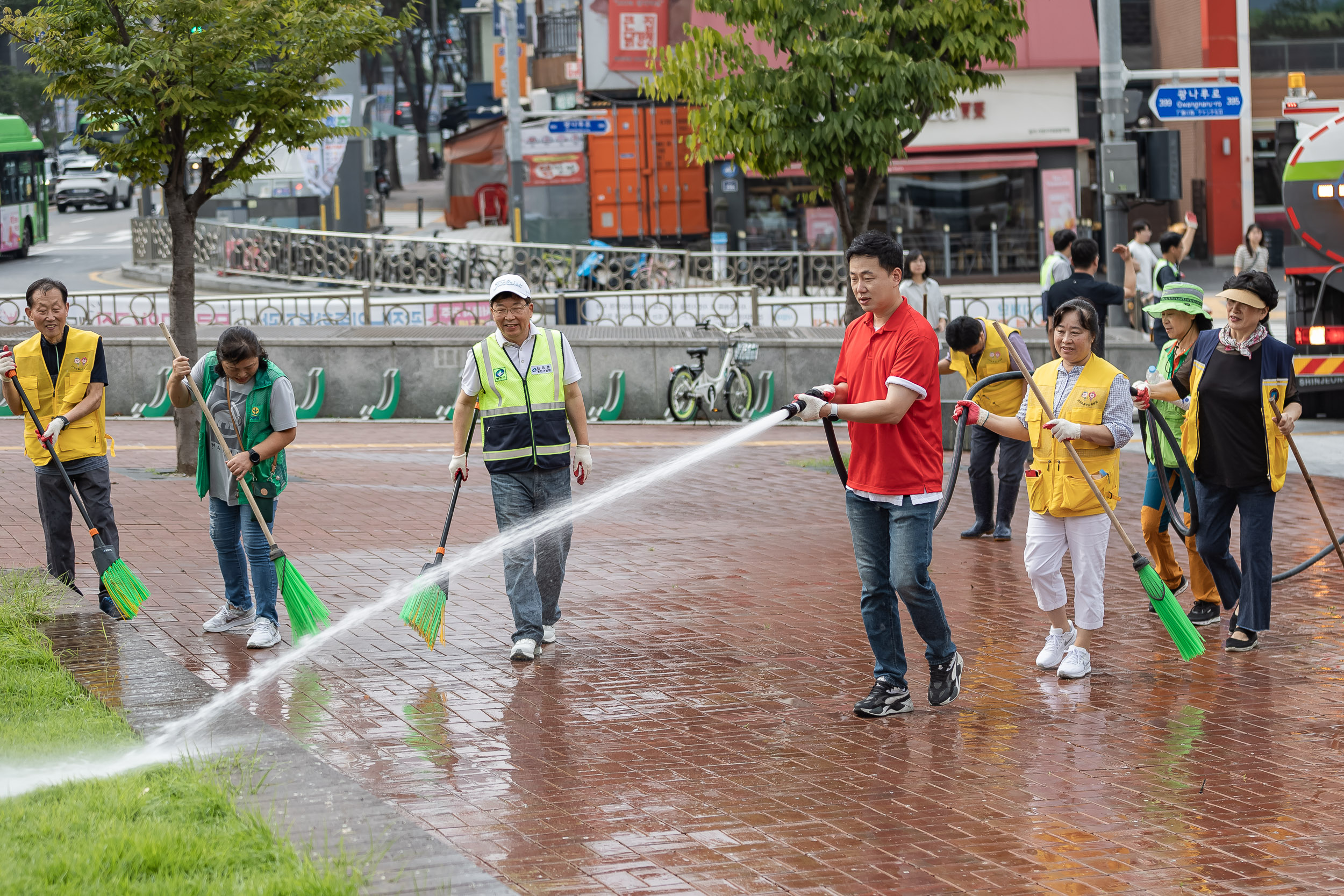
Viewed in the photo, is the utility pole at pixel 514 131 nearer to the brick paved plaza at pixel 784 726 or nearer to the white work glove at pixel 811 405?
the brick paved plaza at pixel 784 726

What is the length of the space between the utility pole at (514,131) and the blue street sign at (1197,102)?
17348mm

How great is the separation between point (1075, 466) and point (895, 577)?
46.9 inches

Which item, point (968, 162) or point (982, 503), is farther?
point (968, 162)

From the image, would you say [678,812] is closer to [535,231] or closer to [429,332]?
[429,332]

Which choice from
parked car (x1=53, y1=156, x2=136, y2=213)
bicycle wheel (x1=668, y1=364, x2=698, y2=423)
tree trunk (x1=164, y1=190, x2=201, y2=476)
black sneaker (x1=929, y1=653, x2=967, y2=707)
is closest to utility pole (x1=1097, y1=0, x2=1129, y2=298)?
bicycle wheel (x1=668, y1=364, x2=698, y2=423)

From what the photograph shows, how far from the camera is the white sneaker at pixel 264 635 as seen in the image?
24.8ft

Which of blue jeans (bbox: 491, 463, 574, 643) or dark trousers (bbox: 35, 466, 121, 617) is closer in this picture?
blue jeans (bbox: 491, 463, 574, 643)

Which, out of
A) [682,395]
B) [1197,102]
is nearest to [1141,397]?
[682,395]

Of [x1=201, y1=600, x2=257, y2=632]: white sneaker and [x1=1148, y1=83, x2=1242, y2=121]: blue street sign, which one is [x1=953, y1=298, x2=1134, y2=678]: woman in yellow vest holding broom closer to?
[x1=201, y1=600, x2=257, y2=632]: white sneaker

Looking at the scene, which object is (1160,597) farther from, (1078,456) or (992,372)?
(992,372)

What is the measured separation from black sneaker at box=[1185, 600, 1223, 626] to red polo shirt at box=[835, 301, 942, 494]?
102 inches

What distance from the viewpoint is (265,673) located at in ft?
23.4

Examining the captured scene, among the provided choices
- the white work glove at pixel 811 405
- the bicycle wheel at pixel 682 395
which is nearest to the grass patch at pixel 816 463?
the bicycle wheel at pixel 682 395

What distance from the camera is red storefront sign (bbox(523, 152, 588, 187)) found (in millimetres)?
37469
